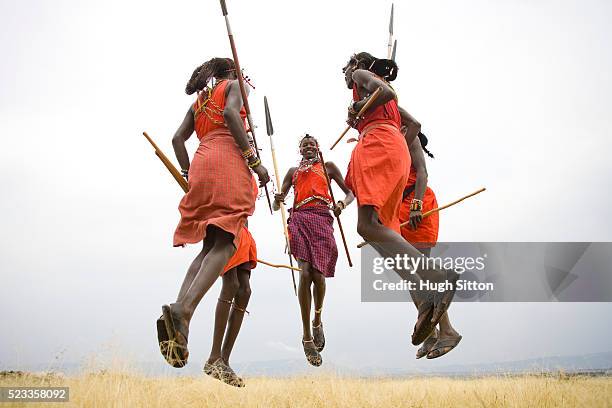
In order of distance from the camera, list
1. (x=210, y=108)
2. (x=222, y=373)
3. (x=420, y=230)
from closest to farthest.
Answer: (x=210, y=108), (x=222, y=373), (x=420, y=230)

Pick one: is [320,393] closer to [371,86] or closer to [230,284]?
[230,284]

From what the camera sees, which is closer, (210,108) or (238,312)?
(210,108)

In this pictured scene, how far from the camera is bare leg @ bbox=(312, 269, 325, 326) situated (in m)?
8.80

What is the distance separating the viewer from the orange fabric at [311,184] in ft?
30.3

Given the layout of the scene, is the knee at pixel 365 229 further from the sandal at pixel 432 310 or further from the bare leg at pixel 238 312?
the bare leg at pixel 238 312

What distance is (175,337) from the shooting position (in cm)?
470

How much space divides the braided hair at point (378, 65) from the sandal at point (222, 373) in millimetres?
3246

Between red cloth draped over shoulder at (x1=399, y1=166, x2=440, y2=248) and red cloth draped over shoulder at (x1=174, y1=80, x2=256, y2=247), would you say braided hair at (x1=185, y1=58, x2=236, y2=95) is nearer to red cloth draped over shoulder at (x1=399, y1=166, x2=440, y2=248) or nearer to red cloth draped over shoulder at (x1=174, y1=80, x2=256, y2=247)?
red cloth draped over shoulder at (x1=174, y1=80, x2=256, y2=247)

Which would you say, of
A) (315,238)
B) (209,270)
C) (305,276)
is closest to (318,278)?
(305,276)

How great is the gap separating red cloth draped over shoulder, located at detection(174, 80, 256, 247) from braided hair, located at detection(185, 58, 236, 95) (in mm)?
461

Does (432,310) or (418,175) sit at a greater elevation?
(418,175)

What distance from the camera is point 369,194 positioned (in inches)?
227

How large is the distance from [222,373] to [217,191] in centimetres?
Answer: 198

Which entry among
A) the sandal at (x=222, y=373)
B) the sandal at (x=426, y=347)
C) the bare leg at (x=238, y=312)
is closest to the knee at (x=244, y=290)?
the bare leg at (x=238, y=312)
